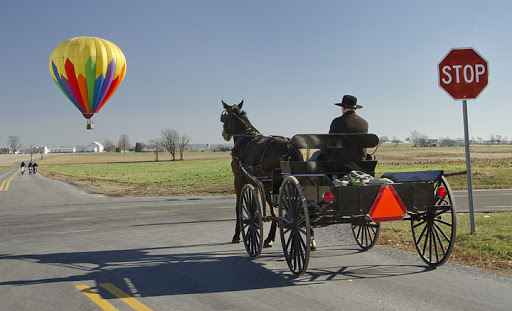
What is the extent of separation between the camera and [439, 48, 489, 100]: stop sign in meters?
9.38

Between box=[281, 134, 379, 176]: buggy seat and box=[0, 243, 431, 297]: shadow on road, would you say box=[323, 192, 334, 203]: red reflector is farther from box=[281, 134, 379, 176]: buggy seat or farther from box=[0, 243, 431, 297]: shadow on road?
box=[0, 243, 431, 297]: shadow on road

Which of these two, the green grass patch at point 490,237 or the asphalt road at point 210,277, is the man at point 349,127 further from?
the green grass patch at point 490,237

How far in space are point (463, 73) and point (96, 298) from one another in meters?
7.89

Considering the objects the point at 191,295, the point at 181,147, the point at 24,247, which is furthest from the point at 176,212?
the point at 181,147

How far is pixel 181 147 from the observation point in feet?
434

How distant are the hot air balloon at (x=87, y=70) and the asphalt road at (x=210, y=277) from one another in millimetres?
20260

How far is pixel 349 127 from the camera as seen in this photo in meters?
7.32

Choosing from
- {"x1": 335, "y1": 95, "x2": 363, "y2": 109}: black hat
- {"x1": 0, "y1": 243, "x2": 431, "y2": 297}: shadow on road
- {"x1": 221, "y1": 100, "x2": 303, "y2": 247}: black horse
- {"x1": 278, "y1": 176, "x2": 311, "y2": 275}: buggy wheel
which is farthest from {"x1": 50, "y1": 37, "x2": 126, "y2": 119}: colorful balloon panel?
{"x1": 278, "y1": 176, "x2": 311, "y2": 275}: buggy wheel

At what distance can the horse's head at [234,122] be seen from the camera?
10125 mm

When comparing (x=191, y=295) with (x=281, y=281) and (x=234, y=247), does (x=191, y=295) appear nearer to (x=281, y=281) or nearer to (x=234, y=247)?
(x=281, y=281)

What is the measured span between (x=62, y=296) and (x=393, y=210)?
4307 millimetres

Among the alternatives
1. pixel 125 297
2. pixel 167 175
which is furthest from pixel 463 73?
pixel 167 175

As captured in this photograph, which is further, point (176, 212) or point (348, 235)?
point (176, 212)

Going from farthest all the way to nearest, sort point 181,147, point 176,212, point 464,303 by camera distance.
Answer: point 181,147, point 176,212, point 464,303
